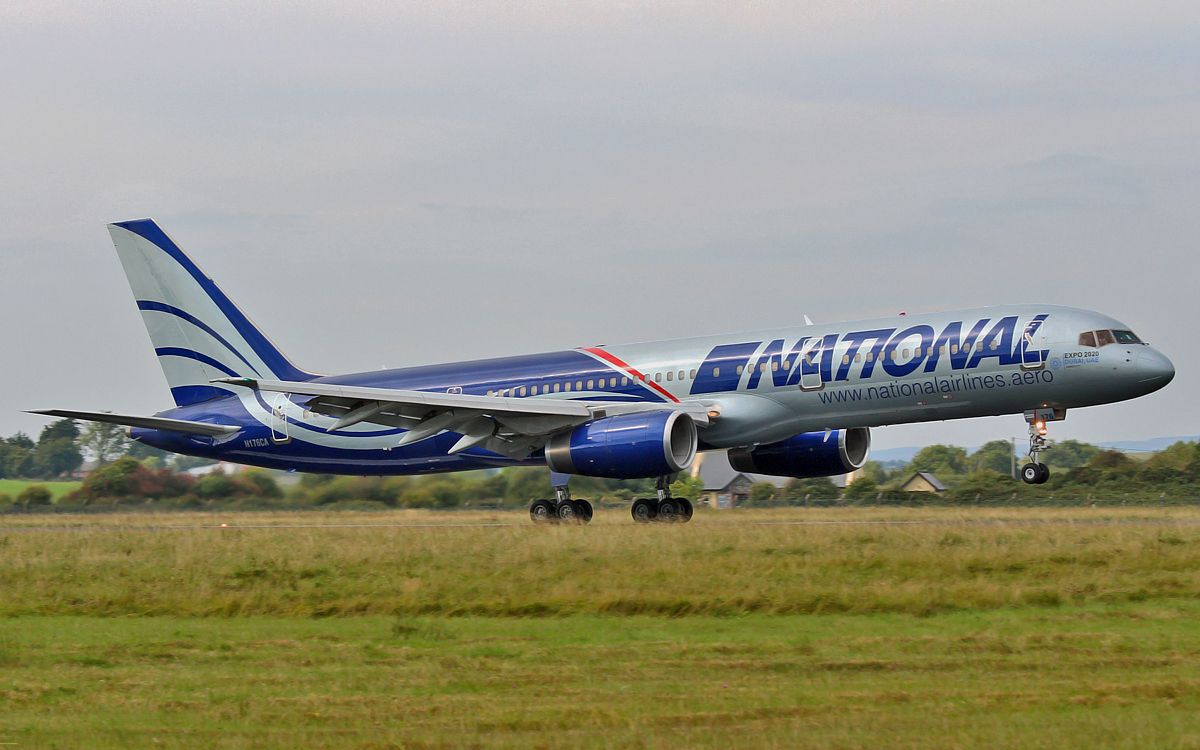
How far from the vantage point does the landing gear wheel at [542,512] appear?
31.7 metres

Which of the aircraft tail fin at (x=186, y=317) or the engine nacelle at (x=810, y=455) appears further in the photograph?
the aircraft tail fin at (x=186, y=317)

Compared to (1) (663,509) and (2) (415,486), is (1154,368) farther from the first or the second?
(2) (415,486)

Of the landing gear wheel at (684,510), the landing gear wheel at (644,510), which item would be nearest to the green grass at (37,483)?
the landing gear wheel at (644,510)

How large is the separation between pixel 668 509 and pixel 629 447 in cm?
337

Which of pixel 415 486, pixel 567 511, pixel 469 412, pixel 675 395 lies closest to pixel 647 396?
pixel 675 395

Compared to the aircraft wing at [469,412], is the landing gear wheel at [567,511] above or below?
below

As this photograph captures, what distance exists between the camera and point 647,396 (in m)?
32.0

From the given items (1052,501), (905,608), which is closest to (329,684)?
(905,608)

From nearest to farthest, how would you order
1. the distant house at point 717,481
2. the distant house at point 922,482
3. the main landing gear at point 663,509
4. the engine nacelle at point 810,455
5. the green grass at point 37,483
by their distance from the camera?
the main landing gear at point 663,509, the engine nacelle at point 810,455, the green grass at point 37,483, the distant house at point 717,481, the distant house at point 922,482

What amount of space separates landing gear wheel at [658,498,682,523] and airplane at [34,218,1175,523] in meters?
0.03

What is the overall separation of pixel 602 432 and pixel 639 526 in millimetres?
2347

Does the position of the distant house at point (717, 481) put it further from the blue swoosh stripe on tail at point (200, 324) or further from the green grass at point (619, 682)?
the green grass at point (619, 682)

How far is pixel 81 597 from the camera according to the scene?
18.8m

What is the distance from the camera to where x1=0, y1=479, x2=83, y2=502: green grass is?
43.5 meters
